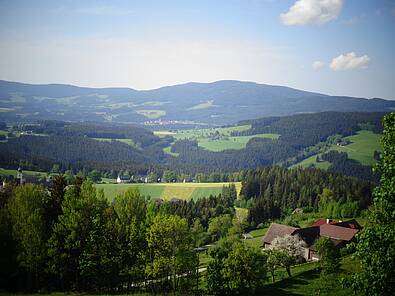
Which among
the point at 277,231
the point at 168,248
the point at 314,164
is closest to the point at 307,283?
the point at 168,248

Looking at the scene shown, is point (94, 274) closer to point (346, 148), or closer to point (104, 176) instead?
point (104, 176)

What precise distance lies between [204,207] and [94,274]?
59262 mm

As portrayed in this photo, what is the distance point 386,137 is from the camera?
1323cm

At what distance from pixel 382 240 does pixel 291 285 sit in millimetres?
34311

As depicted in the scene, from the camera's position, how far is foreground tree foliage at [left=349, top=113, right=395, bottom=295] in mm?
11969

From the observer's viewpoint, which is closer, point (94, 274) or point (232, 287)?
point (94, 274)

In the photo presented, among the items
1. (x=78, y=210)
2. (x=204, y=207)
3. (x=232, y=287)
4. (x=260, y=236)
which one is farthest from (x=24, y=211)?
(x=204, y=207)

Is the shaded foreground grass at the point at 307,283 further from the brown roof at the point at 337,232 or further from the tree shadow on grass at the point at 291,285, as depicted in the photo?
the brown roof at the point at 337,232

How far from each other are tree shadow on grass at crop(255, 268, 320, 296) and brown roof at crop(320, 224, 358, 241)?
17403 millimetres

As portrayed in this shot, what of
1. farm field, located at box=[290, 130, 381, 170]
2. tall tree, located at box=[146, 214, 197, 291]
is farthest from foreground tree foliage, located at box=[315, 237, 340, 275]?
farm field, located at box=[290, 130, 381, 170]

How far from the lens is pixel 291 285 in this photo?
43844 mm

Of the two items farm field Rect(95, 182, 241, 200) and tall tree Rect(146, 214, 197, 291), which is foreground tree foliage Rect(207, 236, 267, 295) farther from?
farm field Rect(95, 182, 241, 200)

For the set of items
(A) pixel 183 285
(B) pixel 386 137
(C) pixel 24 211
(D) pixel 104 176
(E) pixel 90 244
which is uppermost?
(B) pixel 386 137

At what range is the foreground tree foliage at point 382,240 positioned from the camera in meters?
12.0
